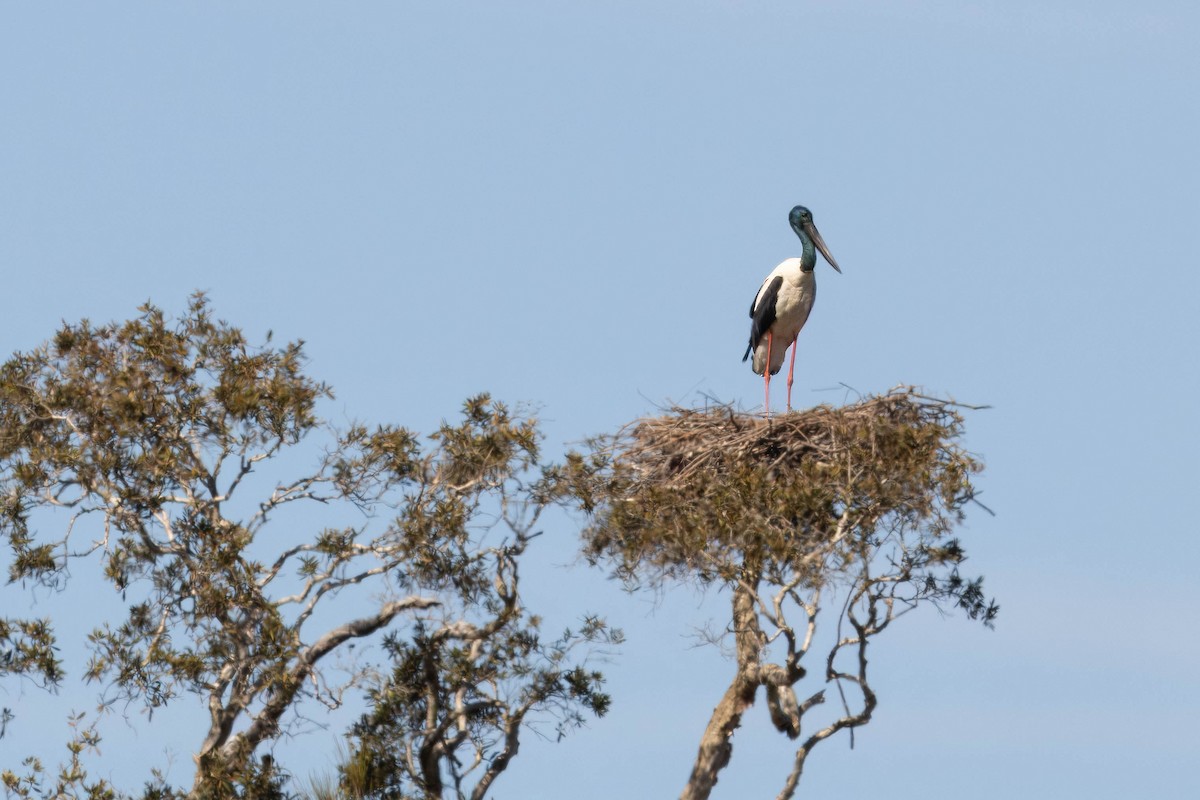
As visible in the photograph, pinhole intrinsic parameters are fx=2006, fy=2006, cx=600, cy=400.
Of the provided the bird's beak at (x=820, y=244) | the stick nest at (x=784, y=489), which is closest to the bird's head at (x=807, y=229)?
the bird's beak at (x=820, y=244)

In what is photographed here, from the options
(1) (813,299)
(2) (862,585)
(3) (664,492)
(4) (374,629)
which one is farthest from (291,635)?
(1) (813,299)

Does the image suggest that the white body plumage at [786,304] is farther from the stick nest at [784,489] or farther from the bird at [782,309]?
the stick nest at [784,489]

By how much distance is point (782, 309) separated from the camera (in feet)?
71.5

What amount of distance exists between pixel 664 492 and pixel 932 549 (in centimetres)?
227

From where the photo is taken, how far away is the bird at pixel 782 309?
71.5ft

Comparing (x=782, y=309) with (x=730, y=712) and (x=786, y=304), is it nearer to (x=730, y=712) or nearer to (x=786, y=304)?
(x=786, y=304)

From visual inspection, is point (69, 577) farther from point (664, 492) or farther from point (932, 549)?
point (932, 549)

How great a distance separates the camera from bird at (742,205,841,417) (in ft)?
71.5

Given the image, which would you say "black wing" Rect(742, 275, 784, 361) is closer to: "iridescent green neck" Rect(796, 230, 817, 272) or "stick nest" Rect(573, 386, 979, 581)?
"iridescent green neck" Rect(796, 230, 817, 272)

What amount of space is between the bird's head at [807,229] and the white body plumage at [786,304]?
526 millimetres

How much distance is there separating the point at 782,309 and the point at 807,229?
146cm

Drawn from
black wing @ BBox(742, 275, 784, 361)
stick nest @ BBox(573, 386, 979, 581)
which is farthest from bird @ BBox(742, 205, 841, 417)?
stick nest @ BBox(573, 386, 979, 581)

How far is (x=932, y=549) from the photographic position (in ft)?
52.3

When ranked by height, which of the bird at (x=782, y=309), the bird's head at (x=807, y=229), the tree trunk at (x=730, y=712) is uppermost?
the bird's head at (x=807, y=229)
